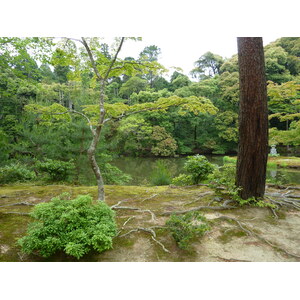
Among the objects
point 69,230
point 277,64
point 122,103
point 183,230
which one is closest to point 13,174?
point 122,103

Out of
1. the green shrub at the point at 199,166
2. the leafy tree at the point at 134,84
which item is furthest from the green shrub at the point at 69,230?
the leafy tree at the point at 134,84

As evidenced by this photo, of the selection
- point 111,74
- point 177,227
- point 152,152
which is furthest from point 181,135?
point 177,227

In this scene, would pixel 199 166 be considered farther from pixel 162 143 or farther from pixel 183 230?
pixel 162 143

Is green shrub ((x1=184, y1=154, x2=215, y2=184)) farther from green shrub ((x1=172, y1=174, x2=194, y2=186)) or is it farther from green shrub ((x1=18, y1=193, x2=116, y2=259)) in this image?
green shrub ((x1=18, y1=193, x2=116, y2=259))

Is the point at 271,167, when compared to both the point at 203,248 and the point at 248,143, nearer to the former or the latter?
the point at 248,143

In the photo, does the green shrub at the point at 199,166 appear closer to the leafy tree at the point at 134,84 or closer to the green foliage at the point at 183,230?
the green foliage at the point at 183,230

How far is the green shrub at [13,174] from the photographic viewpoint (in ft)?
14.2

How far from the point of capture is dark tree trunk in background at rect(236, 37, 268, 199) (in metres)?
2.53

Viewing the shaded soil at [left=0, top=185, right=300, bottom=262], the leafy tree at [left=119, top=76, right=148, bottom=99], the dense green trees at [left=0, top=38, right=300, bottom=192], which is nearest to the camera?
the shaded soil at [left=0, top=185, right=300, bottom=262]

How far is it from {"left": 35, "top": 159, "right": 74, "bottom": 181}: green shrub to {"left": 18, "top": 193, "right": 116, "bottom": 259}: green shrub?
2939 millimetres

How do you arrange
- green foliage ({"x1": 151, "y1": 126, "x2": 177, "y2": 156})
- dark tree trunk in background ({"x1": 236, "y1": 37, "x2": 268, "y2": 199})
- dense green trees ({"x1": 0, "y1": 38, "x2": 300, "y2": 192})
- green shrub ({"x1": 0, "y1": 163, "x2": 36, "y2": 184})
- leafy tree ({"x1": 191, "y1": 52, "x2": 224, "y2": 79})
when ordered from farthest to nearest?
leafy tree ({"x1": 191, "y1": 52, "x2": 224, "y2": 79}) < green foliage ({"x1": 151, "y1": 126, "x2": 177, "y2": 156}) < green shrub ({"x1": 0, "y1": 163, "x2": 36, "y2": 184}) < dense green trees ({"x1": 0, "y1": 38, "x2": 300, "y2": 192}) < dark tree trunk in background ({"x1": 236, "y1": 37, "x2": 268, "y2": 199})

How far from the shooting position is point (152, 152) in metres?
14.3

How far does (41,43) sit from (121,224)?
2.52m

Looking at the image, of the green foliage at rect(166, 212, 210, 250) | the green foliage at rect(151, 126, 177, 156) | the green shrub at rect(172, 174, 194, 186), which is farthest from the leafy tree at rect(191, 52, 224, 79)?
the green foliage at rect(166, 212, 210, 250)
